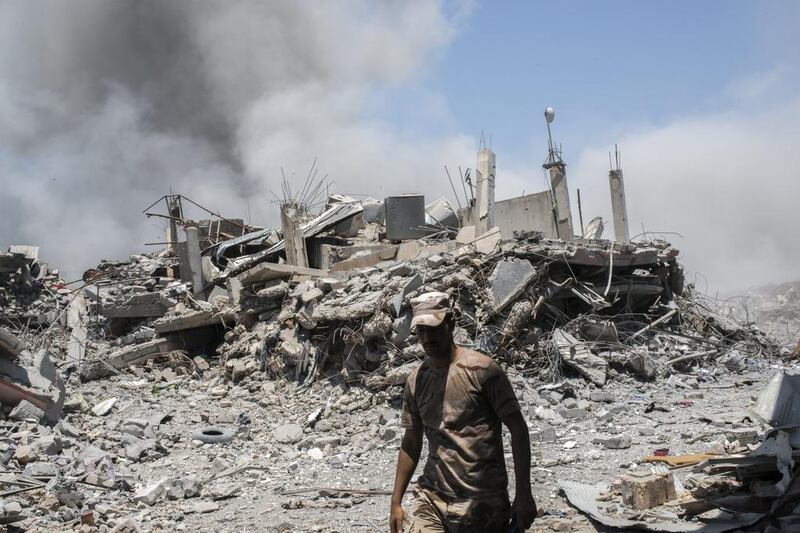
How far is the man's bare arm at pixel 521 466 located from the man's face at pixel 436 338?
39cm

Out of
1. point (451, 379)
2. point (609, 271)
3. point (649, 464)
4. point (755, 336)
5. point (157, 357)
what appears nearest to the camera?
point (451, 379)

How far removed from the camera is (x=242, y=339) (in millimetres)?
12531

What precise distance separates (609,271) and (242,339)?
5.80 meters

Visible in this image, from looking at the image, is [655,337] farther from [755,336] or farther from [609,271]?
[755,336]

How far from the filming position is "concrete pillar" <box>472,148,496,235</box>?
1368 cm

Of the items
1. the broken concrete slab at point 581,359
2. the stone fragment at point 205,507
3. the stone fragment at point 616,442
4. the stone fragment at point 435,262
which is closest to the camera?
the stone fragment at point 205,507

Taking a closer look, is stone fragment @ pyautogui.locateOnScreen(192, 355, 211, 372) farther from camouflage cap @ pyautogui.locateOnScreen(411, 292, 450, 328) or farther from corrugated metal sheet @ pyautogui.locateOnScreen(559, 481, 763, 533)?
camouflage cap @ pyautogui.locateOnScreen(411, 292, 450, 328)

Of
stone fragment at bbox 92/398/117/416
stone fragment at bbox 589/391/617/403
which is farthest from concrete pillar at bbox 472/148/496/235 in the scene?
stone fragment at bbox 92/398/117/416

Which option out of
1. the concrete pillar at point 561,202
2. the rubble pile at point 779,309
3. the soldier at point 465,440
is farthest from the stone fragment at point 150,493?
the rubble pile at point 779,309

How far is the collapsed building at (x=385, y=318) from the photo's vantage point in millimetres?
8555

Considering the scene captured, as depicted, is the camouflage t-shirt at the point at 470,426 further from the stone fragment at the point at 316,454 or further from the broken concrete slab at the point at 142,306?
the broken concrete slab at the point at 142,306

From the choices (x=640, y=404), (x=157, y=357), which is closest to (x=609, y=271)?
(x=640, y=404)

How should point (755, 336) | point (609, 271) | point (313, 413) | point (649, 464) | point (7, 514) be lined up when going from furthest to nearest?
point (755, 336)
point (609, 271)
point (313, 413)
point (649, 464)
point (7, 514)

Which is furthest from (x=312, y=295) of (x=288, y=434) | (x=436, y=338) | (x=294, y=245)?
(x=436, y=338)
